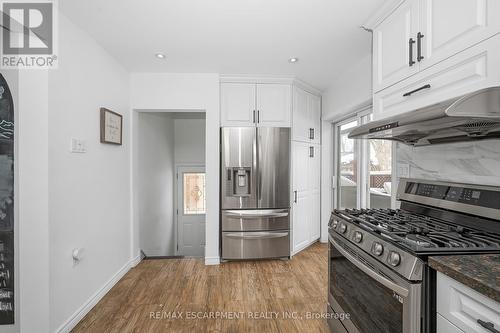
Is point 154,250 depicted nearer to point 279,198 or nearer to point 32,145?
point 279,198

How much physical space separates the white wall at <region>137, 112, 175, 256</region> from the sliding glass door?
291 centimetres

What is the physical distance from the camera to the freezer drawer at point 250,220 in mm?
3107

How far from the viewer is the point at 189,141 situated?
5.18m

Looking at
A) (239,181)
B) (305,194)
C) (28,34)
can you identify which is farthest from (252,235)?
(28,34)

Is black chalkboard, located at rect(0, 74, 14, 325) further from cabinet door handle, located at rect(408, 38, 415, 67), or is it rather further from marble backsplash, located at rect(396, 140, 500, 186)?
marble backsplash, located at rect(396, 140, 500, 186)

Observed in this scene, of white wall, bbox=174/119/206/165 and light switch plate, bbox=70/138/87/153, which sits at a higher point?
white wall, bbox=174/119/206/165

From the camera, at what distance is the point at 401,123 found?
1223 millimetres

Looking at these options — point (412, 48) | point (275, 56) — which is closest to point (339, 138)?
point (275, 56)

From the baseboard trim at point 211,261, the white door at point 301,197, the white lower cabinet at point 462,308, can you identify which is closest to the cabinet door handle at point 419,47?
the white lower cabinet at point 462,308

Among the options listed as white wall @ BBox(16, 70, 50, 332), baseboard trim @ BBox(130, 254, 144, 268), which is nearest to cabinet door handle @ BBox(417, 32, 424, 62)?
white wall @ BBox(16, 70, 50, 332)

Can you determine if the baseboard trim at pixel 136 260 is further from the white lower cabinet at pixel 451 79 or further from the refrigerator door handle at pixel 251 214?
the white lower cabinet at pixel 451 79

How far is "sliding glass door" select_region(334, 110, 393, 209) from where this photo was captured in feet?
8.55

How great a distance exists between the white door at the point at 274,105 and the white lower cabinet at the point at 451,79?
1639mm

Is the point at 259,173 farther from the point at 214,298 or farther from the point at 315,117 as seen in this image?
the point at 214,298
